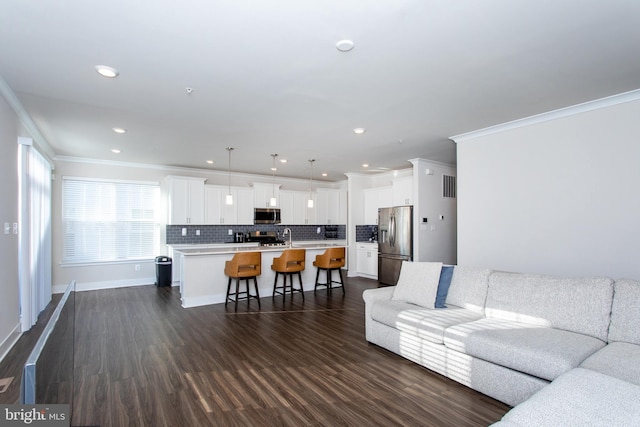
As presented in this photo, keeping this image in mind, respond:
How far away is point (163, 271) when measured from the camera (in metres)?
6.92

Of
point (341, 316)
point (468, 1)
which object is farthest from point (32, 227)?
point (468, 1)

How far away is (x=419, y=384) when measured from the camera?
9.09ft

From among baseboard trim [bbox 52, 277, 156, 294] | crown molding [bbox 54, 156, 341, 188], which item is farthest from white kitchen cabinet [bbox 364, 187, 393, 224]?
baseboard trim [bbox 52, 277, 156, 294]

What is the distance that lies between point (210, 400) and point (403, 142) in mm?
4368

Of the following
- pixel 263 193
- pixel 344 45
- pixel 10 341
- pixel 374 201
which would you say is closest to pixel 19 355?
pixel 10 341

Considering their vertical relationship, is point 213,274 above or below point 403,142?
below

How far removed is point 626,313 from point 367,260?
5.75m

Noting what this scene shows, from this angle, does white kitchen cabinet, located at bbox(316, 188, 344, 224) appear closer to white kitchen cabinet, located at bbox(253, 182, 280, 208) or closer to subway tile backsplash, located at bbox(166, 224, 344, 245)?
subway tile backsplash, located at bbox(166, 224, 344, 245)

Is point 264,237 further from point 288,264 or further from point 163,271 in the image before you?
point 288,264

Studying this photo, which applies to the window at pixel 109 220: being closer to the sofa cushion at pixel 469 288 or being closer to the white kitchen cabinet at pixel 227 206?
the white kitchen cabinet at pixel 227 206

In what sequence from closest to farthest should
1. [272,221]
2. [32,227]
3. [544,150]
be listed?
1. [544,150]
2. [32,227]
3. [272,221]

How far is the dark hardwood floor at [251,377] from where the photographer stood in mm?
2332

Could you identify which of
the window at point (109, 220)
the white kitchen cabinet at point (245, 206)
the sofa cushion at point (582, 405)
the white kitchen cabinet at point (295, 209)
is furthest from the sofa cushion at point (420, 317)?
the window at point (109, 220)

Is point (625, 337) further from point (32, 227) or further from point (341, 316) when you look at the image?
point (32, 227)
